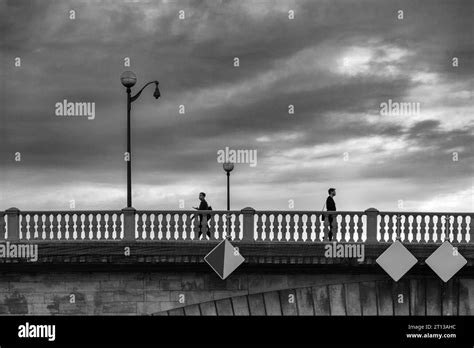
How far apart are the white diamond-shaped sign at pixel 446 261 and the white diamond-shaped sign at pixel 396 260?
65 centimetres

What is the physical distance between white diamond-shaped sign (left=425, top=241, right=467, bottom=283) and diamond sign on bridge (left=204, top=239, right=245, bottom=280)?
535 cm

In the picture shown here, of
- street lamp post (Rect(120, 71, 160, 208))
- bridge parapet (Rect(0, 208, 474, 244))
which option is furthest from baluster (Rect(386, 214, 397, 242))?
street lamp post (Rect(120, 71, 160, 208))

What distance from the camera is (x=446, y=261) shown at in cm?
2128

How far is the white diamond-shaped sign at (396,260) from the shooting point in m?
21.1

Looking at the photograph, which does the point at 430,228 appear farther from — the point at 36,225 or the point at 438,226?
the point at 36,225

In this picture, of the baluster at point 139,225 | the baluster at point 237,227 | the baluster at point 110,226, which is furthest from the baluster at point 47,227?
the baluster at point 237,227

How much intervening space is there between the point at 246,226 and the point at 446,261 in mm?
5582

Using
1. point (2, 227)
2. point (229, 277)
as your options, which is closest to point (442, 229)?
point (229, 277)

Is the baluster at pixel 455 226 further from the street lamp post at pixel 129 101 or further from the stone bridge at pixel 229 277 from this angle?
the street lamp post at pixel 129 101

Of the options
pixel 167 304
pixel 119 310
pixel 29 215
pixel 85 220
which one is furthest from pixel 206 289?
pixel 29 215

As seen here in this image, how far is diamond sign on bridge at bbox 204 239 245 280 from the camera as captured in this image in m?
21.1

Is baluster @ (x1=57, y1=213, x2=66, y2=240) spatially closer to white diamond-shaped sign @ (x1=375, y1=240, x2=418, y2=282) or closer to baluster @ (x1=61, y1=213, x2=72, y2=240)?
baluster @ (x1=61, y1=213, x2=72, y2=240)

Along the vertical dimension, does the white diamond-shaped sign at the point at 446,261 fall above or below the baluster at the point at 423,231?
below
